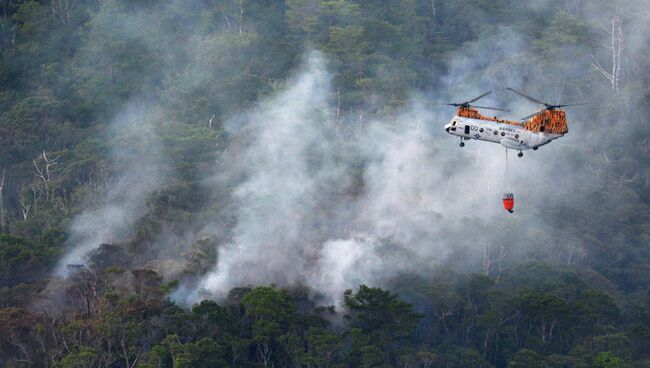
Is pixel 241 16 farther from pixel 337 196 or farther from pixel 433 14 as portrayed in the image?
pixel 337 196

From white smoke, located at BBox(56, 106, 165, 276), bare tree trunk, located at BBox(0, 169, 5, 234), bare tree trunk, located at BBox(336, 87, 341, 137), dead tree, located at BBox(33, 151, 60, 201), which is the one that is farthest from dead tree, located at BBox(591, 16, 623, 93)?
bare tree trunk, located at BBox(0, 169, 5, 234)

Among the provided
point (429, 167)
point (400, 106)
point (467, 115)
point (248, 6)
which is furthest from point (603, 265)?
point (248, 6)

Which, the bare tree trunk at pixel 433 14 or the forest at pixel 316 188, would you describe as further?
the bare tree trunk at pixel 433 14

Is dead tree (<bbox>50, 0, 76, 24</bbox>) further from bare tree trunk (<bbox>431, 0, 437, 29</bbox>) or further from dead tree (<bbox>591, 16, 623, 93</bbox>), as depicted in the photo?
dead tree (<bbox>591, 16, 623, 93</bbox>)

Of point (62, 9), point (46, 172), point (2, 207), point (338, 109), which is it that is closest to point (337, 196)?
point (338, 109)

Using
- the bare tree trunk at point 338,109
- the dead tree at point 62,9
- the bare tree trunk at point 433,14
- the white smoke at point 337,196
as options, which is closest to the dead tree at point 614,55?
the white smoke at point 337,196

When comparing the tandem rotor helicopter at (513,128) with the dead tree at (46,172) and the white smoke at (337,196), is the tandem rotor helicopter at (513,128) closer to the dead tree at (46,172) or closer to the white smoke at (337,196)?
the white smoke at (337,196)

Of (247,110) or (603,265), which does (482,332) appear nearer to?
(603,265)
